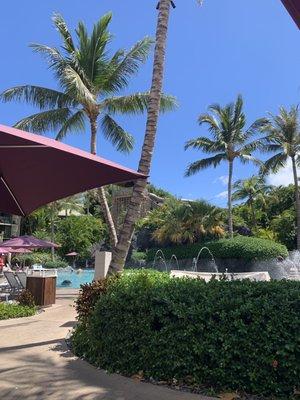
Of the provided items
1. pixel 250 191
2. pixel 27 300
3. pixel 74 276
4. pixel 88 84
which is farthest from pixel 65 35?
pixel 250 191

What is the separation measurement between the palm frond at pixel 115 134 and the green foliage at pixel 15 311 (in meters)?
10.7

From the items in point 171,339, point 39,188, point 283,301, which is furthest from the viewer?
point 39,188

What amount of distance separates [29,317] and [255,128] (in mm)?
28174

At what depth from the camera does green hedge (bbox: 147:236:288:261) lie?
2797 centimetres

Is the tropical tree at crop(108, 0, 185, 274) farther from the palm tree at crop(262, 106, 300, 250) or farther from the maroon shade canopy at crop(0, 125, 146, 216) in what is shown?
the palm tree at crop(262, 106, 300, 250)

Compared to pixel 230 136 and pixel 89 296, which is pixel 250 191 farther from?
pixel 89 296

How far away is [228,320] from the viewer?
17.7 ft

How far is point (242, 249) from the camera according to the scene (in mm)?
28219

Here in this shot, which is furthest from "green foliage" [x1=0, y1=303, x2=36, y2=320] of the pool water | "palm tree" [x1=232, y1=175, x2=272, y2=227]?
"palm tree" [x1=232, y1=175, x2=272, y2=227]

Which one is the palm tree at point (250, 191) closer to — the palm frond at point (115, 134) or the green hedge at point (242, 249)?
the green hedge at point (242, 249)

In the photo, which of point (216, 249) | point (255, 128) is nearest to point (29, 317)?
point (216, 249)

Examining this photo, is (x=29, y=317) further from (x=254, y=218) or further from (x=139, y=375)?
(x=254, y=218)

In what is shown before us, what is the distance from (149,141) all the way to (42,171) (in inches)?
116

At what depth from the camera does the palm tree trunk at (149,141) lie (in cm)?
825
